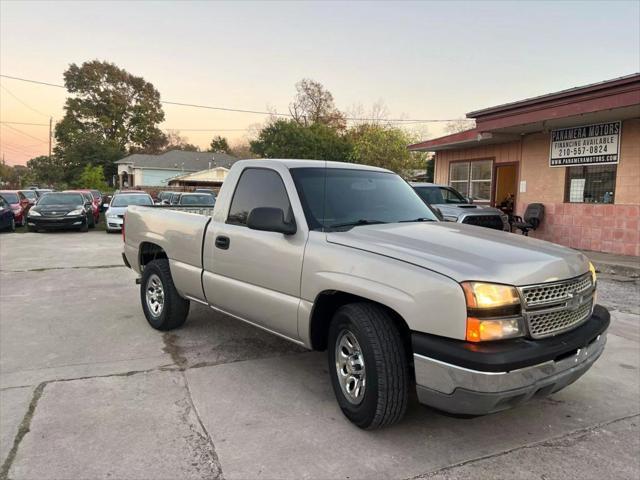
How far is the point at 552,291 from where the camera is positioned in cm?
304

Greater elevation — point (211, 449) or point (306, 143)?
point (306, 143)

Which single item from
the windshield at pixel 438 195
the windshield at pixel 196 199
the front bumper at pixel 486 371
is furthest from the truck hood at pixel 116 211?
the front bumper at pixel 486 371

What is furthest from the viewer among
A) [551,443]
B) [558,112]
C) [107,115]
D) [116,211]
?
[107,115]

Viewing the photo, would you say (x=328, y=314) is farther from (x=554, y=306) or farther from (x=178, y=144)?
(x=178, y=144)

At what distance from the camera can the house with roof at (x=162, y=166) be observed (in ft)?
184

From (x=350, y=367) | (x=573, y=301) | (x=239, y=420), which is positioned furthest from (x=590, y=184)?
(x=239, y=420)

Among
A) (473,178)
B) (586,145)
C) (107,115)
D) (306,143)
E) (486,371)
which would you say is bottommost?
(486,371)

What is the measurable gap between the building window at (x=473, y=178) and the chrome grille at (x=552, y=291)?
1354cm

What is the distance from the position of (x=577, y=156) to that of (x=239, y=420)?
39.6ft

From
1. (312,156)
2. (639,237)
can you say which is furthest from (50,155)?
(639,237)

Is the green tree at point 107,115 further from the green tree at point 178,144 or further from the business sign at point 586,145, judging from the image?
the business sign at point 586,145

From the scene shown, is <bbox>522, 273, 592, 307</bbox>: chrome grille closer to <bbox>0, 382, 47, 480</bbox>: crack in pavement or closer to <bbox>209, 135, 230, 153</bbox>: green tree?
<bbox>0, 382, 47, 480</bbox>: crack in pavement

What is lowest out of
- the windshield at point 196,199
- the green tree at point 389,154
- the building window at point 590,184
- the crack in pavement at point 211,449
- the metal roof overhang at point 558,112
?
the crack in pavement at point 211,449

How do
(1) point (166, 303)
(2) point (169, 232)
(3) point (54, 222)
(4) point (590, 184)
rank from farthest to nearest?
(3) point (54, 222), (4) point (590, 184), (1) point (166, 303), (2) point (169, 232)
